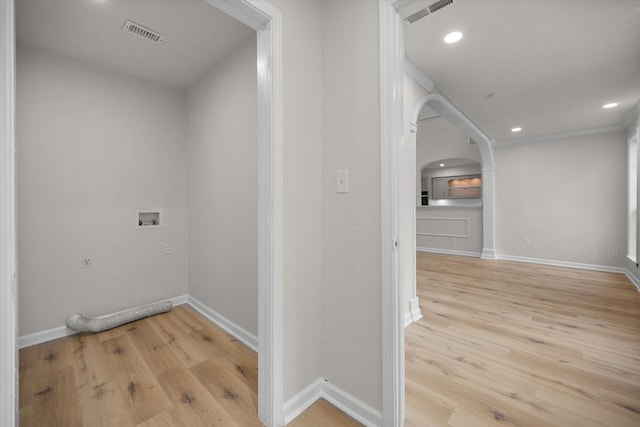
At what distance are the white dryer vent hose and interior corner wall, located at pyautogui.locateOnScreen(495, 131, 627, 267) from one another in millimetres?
6222

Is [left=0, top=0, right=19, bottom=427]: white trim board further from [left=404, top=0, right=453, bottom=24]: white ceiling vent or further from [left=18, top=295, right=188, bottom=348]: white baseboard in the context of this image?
[left=18, top=295, right=188, bottom=348]: white baseboard

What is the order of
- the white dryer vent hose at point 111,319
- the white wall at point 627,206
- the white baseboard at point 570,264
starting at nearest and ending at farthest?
the white dryer vent hose at point 111,319, the white wall at point 627,206, the white baseboard at point 570,264

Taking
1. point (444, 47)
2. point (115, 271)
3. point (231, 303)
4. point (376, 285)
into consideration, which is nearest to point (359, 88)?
point (376, 285)

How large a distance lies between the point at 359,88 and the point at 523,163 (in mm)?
5541

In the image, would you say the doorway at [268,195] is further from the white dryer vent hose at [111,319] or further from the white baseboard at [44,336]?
the white baseboard at [44,336]

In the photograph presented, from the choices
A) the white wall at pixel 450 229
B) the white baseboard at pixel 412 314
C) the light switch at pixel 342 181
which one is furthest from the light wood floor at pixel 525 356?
the white wall at pixel 450 229

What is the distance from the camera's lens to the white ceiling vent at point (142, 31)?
77.3 inches

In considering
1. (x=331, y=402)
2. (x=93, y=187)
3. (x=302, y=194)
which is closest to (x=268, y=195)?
(x=302, y=194)

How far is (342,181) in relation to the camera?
1453 millimetres

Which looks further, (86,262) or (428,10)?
(86,262)

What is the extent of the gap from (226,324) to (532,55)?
147 inches

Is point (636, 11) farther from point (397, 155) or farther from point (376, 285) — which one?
point (376, 285)

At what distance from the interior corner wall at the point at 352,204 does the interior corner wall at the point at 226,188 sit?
78cm

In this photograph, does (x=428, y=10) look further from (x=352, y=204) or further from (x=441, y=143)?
(x=441, y=143)
